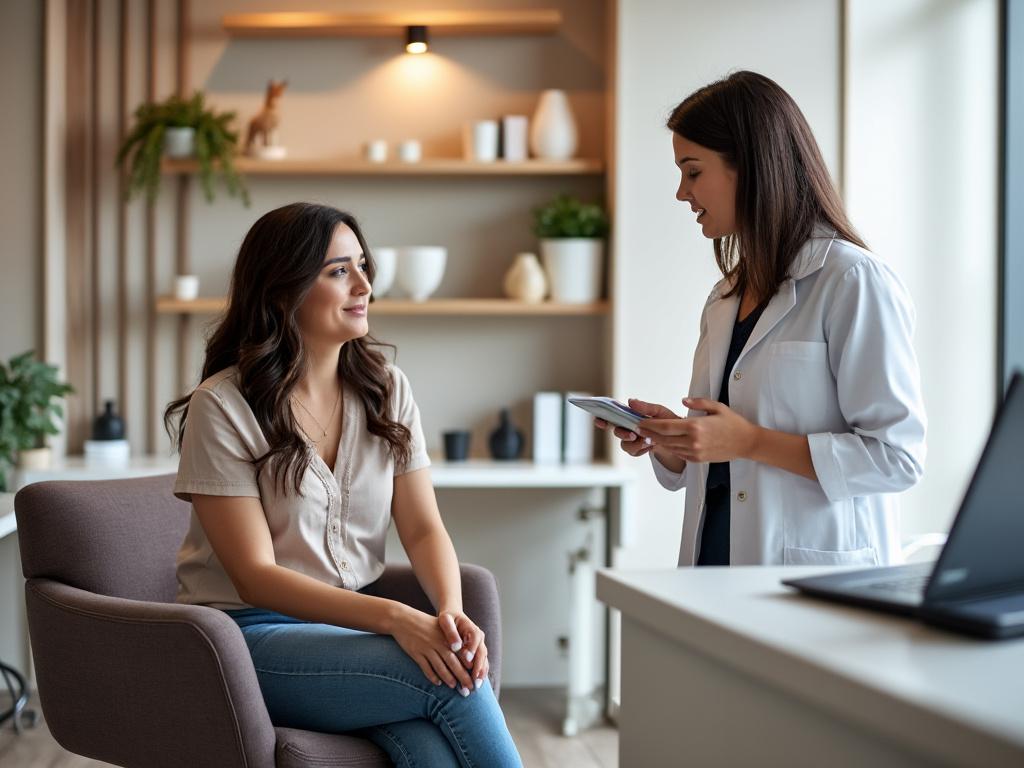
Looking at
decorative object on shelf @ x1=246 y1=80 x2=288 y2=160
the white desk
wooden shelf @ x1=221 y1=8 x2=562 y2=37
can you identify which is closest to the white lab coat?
the white desk

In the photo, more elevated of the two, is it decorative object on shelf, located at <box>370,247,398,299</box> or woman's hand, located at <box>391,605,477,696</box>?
decorative object on shelf, located at <box>370,247,398,299</box>

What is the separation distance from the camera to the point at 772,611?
101cm

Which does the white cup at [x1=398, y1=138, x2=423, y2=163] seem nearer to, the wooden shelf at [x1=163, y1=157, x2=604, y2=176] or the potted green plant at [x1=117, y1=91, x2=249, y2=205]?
the wooden shelf at [x1=163, y1=157, x2=604, y2=176]

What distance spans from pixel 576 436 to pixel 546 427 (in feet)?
0.34

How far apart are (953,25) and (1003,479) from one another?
297 cm

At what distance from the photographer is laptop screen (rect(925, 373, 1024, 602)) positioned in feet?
2.94

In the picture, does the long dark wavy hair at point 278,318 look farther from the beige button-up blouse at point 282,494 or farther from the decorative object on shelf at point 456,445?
the decorative object on shelf at point 456,445

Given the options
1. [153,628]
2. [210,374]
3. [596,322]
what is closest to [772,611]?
[153,628]

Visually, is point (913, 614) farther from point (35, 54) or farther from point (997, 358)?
point (35, 54)

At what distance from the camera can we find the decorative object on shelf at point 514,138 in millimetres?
3479

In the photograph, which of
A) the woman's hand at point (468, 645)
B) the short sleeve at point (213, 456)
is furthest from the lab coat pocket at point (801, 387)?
the short sleeve at point (213, 456)

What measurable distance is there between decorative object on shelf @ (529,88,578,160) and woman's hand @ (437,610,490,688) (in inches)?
84.2

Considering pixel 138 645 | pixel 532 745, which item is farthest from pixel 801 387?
pixel 532 745

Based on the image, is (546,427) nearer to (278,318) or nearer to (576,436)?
(576,436)
